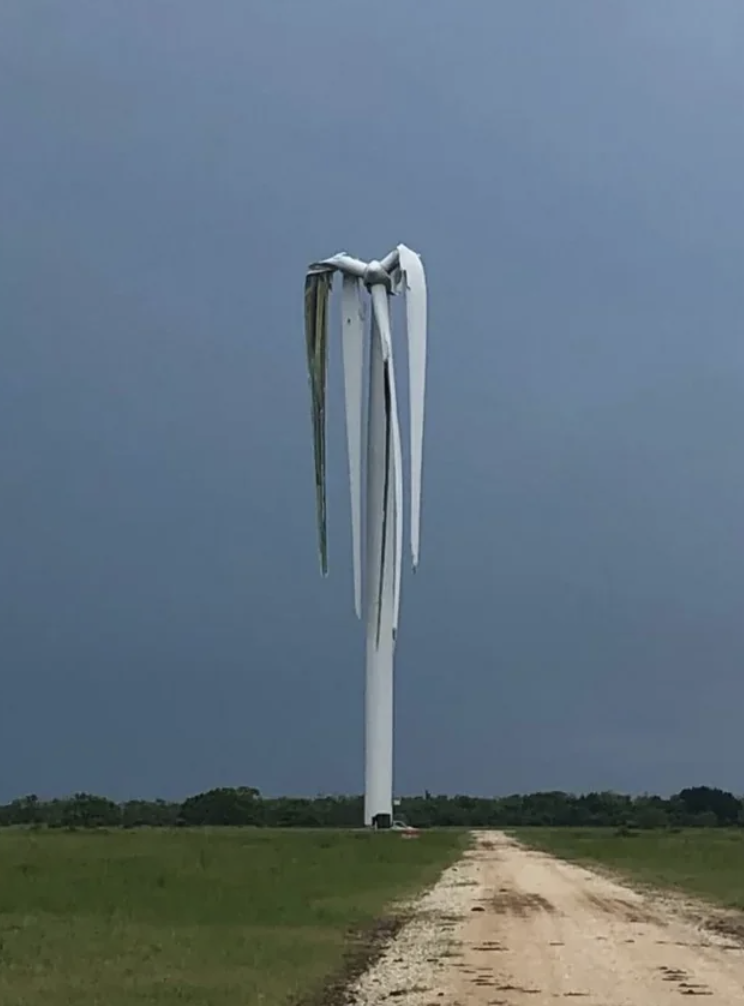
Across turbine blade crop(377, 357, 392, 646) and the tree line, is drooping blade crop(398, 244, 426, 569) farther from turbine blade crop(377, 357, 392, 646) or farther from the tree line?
the tree line

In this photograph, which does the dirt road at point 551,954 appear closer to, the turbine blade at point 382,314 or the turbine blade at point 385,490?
the turbine blade at point 385,490

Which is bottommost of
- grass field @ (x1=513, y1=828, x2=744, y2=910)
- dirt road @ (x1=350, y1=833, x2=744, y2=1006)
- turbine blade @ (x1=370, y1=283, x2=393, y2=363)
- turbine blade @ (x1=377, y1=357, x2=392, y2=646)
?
dirt road @ (x1=350, y1=833, x2=744, y2=1006)

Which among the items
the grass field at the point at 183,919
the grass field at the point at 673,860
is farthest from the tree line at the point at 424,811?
the grass field at the point at 183,919

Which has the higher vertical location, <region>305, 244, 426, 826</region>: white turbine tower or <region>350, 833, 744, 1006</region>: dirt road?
<region>305, 244, 426, 826</region>: white turbine tower

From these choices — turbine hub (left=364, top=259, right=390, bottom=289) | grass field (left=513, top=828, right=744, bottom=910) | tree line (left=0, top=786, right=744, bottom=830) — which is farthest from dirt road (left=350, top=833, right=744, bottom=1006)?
tree line (left=0, top=786, right=744, bottom=830)

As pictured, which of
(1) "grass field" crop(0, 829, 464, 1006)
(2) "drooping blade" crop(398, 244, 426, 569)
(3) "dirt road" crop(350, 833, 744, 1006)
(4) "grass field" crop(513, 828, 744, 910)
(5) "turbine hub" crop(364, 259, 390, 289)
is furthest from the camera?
(5) "turbine hub" crop(364, 259, 390, 289)

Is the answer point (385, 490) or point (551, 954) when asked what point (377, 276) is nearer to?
point (385, 490)

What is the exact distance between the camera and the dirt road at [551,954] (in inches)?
853

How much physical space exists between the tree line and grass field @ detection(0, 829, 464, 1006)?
84880mm

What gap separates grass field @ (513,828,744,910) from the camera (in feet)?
163

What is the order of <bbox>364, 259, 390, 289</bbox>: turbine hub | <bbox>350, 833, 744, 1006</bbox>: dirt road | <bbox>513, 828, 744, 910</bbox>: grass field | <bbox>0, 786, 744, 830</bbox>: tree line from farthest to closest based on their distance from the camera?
<bbox>0, 786, 744, 830</bbox>: tree line < <bbox>364, 259, 390, 289</bbox>: turbine hub < <bbox>513, 828, 744, 910</bbox>: grass field < <bbox>350, 833, 744, 1006</bbox>: dirt road

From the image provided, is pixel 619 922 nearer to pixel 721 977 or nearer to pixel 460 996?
pixel 721 977

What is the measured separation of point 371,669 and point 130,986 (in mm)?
64558

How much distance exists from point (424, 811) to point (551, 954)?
15658 centimetres
